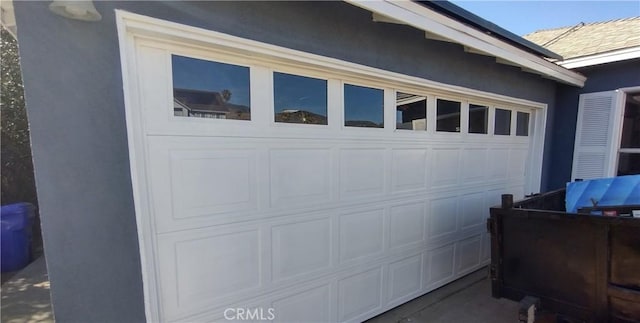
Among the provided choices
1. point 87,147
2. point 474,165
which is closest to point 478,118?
point 474,165

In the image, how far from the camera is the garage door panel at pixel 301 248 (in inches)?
88.4

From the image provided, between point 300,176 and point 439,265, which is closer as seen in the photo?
point 300,176

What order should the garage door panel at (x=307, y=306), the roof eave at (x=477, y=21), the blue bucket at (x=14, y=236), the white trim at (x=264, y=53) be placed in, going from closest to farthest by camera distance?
the white trim at (x=264, y=53) < the garage door panel at (x=307, y=306) < the roof eave at (x=477, y=21) < the blue bucket at (x=14, y=236)

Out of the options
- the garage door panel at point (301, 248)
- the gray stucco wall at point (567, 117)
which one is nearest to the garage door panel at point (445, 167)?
the garage door panel at point (301, 248)

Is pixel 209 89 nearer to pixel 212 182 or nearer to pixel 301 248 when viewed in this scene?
pixel 212 182

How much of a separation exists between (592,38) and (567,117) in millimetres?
1412

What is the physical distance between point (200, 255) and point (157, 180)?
56 centimetres

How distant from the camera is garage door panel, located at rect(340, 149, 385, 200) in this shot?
2551mm

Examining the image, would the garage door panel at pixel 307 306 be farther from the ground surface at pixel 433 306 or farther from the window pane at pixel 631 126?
the window pane at pixel 631 126

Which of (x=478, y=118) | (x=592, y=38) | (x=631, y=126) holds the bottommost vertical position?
(x=631, y=126)

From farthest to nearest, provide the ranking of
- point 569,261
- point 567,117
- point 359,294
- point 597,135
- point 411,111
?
point 567,117 → point 597,135 → point 411,111 → point 359,294 → point 569,261

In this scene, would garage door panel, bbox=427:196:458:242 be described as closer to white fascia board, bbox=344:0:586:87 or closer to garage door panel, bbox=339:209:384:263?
garage door panel, bbox=339:209:384:263

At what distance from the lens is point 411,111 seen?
3.00m
